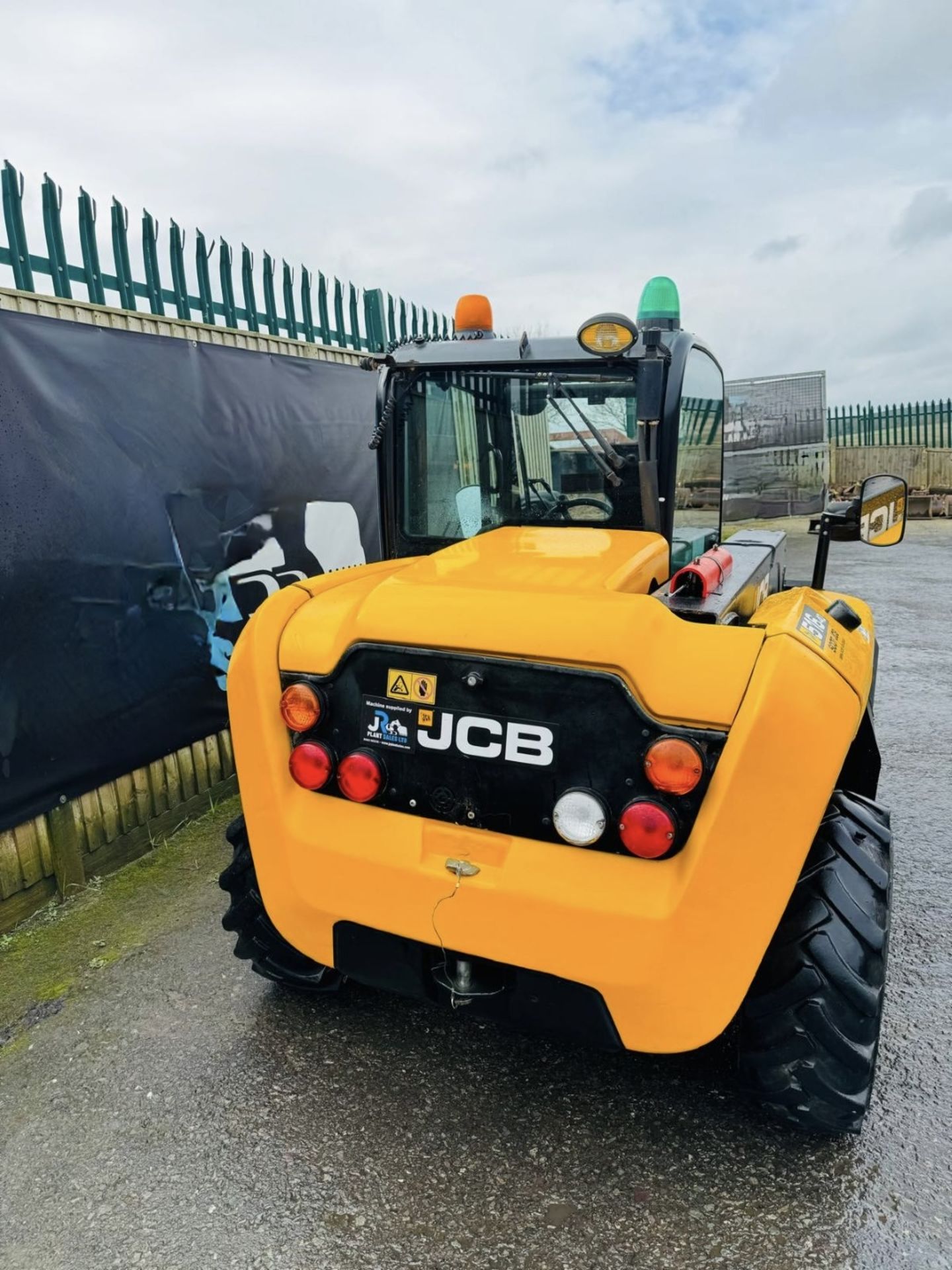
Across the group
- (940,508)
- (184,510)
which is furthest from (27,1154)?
(940,508)

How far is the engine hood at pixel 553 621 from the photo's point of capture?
1.84 m

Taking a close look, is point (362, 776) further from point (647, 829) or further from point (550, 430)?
point (550, 430)

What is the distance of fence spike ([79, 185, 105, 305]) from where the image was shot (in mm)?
3637

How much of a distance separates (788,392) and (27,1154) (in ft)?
42.0

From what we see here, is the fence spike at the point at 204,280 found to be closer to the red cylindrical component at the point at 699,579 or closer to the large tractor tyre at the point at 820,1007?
the red cylindrical component at the point at 699,579

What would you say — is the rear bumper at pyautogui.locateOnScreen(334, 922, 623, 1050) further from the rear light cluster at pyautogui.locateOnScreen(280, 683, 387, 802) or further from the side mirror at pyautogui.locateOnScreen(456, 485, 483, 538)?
the side mirror at pyautogui.locateOnScreen(456, 485, 483, 538)

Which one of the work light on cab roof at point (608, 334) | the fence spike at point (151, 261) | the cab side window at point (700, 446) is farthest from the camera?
the fence spike at point (151, 261)

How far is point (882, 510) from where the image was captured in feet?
9.58

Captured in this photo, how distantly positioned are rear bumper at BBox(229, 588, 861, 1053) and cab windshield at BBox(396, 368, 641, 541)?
3.69ft

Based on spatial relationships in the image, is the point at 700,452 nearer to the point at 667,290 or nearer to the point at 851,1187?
the point at 667,290

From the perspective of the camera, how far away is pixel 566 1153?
2.09 meters

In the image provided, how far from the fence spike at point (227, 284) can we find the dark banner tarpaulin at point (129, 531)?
0.98ft

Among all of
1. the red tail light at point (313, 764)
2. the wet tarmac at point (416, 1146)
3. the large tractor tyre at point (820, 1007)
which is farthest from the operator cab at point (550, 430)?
the wet tarmac at point (416, 1146)

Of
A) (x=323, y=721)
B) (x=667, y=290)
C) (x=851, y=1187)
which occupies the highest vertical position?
(x=667, y=290)
